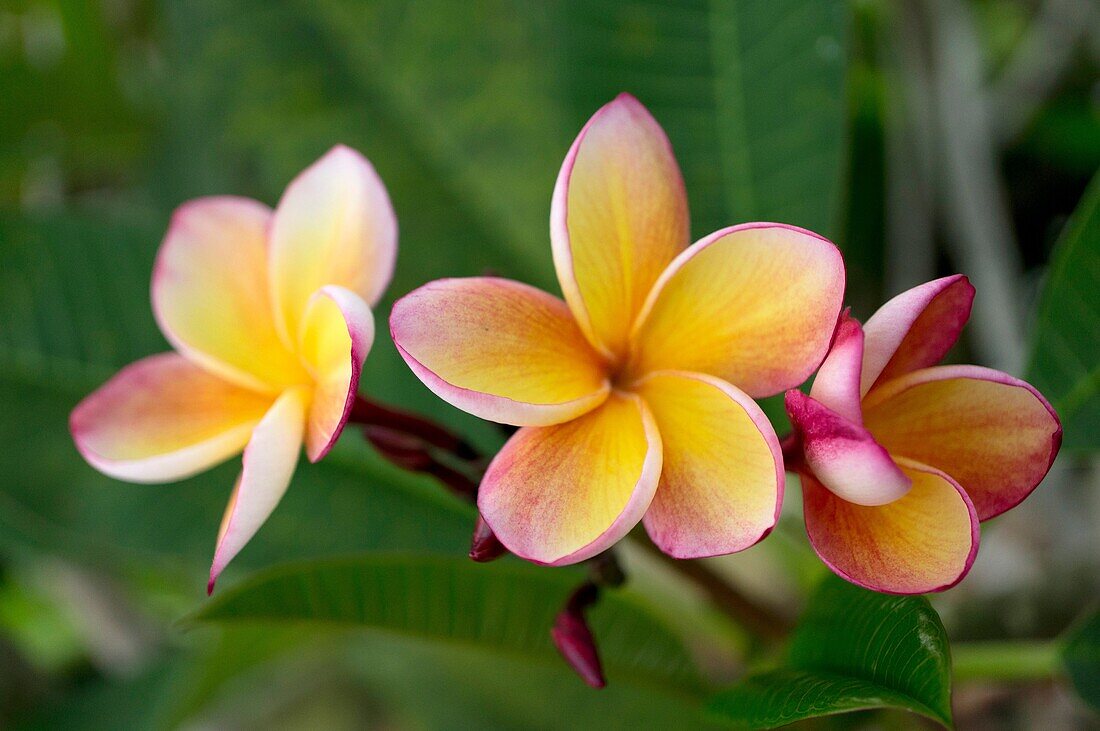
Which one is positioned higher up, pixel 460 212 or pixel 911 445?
pixel 911 445

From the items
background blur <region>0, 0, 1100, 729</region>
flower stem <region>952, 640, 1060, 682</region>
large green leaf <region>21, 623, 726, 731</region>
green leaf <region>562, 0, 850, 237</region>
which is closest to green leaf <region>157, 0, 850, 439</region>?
background blur <region>0, 0, 1100, 729</region>

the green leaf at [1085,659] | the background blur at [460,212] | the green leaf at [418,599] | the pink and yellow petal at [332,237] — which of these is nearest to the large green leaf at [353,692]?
the background blur at [460,212]

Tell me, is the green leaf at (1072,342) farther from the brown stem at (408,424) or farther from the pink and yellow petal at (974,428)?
the brown stem at (408,424)

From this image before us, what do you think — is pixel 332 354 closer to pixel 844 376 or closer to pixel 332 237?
pixel 332 237

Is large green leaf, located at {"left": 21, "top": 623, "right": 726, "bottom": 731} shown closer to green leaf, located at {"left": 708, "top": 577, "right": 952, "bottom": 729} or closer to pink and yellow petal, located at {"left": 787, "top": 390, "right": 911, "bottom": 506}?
green leaf, located at {"left": 708, "top": 577, "right": 952, "bottom": 729}

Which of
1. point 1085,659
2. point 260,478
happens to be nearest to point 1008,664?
point 1085,659
